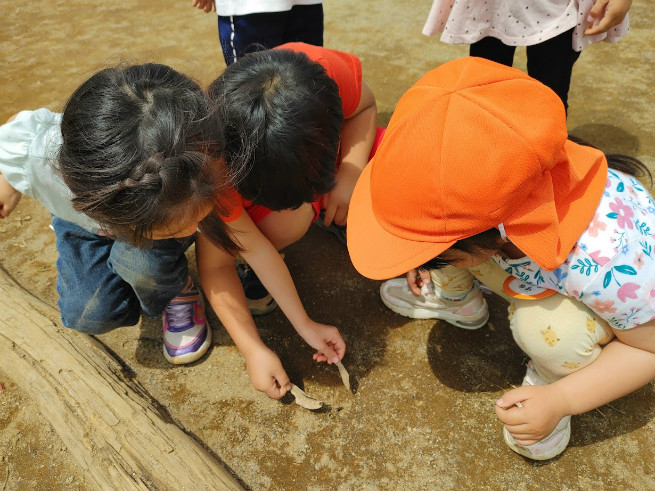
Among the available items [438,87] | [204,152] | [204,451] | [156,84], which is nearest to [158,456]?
[204,451]

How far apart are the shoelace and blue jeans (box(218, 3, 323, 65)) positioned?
765 millimetres

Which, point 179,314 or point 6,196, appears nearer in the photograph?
point 6,196

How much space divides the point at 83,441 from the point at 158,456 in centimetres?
19

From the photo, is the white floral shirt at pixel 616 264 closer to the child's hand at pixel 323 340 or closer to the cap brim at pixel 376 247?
the cap brim at pixel 376 247

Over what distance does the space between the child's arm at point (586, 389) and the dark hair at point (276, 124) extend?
64 cm

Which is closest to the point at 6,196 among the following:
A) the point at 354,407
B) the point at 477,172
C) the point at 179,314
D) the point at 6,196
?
the point at 6,196

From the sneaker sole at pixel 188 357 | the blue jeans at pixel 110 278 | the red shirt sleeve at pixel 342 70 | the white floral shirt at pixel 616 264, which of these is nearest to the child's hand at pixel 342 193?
the red shirt sleeve at pixel 342 70

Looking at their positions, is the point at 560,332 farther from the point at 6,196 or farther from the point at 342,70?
the point at 6,196

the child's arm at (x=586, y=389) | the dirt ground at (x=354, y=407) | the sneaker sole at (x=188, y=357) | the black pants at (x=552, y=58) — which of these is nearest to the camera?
the child's arm at (x=586, y=389)

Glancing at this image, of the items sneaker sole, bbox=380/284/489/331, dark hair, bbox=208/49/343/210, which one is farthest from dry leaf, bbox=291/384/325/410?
dark hair, bbox=208/49/343/210

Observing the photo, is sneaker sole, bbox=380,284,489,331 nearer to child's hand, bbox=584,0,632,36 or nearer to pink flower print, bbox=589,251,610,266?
pink flower print, bbox=589,251,610,266

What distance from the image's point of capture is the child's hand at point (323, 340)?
127cm

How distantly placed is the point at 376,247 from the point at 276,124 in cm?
34

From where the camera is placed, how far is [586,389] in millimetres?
983
